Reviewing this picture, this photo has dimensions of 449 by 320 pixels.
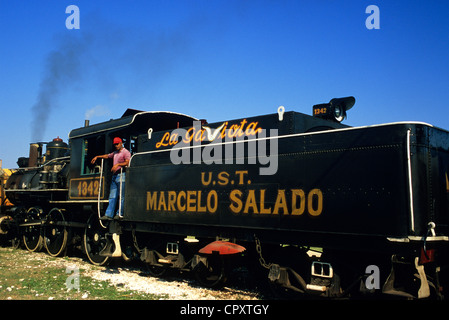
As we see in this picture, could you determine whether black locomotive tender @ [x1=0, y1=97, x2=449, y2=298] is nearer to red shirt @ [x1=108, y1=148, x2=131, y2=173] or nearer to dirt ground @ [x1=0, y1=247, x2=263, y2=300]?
red shirt @ [x1=108, y1=148, x2=131, y2=173]

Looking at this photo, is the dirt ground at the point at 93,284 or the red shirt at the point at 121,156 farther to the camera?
the red shirt at the point at 121,156

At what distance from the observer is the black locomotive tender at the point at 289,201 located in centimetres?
484

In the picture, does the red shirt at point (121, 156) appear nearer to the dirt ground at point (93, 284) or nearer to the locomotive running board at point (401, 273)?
the dirt ground at point (93, 284)

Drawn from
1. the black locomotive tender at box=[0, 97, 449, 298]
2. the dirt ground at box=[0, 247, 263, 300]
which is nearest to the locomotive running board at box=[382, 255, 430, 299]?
the black locomotive tender at box=[0, 97, 449, 298]

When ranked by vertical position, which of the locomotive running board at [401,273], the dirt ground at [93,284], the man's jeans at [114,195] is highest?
the man's jeans at [114,195]

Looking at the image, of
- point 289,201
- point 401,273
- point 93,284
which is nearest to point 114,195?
point 93,284

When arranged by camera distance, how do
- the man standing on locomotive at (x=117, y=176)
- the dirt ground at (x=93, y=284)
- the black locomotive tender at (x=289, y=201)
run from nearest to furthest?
the black locomotive tender at (x=289, y=201) < the dirt ground at (x=93, y=284) < the man standing on locomotive at (x=117, y=176)

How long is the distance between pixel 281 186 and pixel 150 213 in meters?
3.13

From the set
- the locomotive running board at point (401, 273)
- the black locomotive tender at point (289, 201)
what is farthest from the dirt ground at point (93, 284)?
the locomotive running board at point (401, 273)

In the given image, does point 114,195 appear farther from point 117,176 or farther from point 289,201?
point 289,201

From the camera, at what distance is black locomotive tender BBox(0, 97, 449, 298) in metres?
4.84

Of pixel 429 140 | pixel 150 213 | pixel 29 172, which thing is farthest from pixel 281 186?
pixel 29 172

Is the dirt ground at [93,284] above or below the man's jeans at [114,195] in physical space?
below
